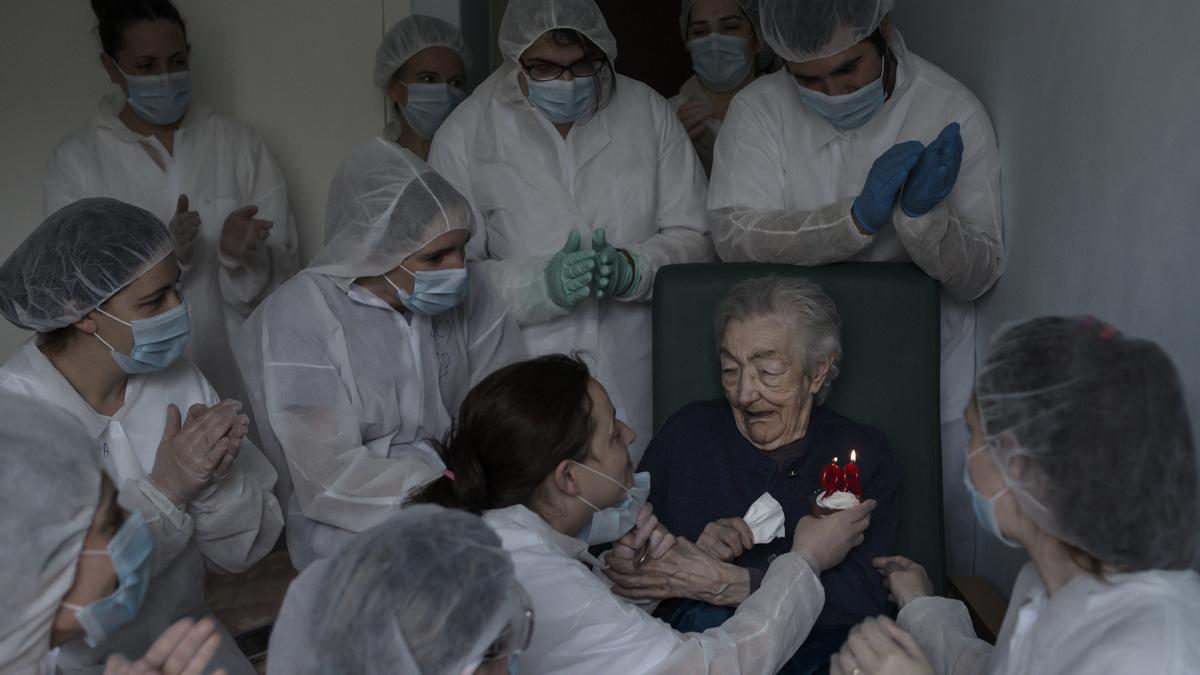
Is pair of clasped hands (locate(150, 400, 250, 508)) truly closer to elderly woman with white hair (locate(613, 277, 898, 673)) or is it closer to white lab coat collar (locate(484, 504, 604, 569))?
white lab coat collar (locate(484, 504, 604, 569))

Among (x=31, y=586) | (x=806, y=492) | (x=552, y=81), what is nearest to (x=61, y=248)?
(x=31, y=586)

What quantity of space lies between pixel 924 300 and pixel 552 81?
3.51 feet

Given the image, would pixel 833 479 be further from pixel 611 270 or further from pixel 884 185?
pixel 611 270

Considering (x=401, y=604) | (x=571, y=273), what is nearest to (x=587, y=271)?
(x=571, y=273)

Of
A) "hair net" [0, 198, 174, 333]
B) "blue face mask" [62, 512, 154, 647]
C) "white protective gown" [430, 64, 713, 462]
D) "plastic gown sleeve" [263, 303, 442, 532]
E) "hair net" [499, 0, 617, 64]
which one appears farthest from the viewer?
"white protective gown" [430, 64, 713, 462]

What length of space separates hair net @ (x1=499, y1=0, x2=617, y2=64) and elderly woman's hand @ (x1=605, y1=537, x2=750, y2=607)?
138 centimetres

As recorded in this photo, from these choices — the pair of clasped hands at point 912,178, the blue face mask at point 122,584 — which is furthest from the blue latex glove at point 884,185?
the blue face mask at point 122,584

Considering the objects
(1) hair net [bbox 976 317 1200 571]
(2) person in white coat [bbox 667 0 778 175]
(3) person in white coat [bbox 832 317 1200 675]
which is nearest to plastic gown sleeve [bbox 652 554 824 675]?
(3) person in white coat [bbox 832 317 1200 675]

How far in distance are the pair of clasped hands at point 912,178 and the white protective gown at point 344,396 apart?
3.20 feet

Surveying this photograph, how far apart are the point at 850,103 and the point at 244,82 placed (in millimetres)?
2275

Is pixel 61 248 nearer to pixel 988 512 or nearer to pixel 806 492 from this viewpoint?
pixel 806 492

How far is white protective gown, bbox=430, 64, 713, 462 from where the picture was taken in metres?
3.00

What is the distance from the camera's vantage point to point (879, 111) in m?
2.75

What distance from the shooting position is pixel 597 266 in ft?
8.97
